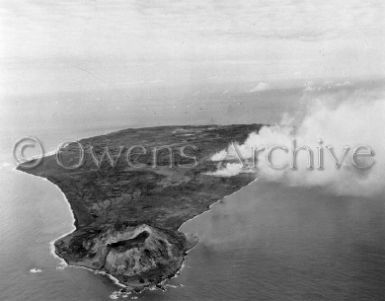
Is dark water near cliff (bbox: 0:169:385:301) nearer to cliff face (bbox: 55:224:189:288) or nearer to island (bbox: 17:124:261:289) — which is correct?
cliff face (bbox: 55:224:189:288)

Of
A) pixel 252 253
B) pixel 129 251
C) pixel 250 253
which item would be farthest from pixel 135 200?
pixel 252 253

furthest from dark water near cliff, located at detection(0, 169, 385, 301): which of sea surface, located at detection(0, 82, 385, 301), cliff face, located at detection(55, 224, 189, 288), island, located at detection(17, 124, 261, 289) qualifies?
island, located at detection(17, 124, 261, 289)

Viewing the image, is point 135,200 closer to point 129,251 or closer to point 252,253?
point 129,251

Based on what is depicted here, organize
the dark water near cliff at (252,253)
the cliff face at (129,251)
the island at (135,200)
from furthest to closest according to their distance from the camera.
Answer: the island at (135,200) → the cliff face at (129,251) → the dark water near cliff at (252,253)

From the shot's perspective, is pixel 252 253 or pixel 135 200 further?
pixel 135 200

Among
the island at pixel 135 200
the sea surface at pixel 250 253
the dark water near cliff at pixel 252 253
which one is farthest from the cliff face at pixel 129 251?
the dark water near cliff at pixel 252 253

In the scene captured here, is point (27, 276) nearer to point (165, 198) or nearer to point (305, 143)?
point (165, 198)

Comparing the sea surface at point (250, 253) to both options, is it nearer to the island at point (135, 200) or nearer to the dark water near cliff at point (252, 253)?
the dark water near cliff at point (252, 253)
